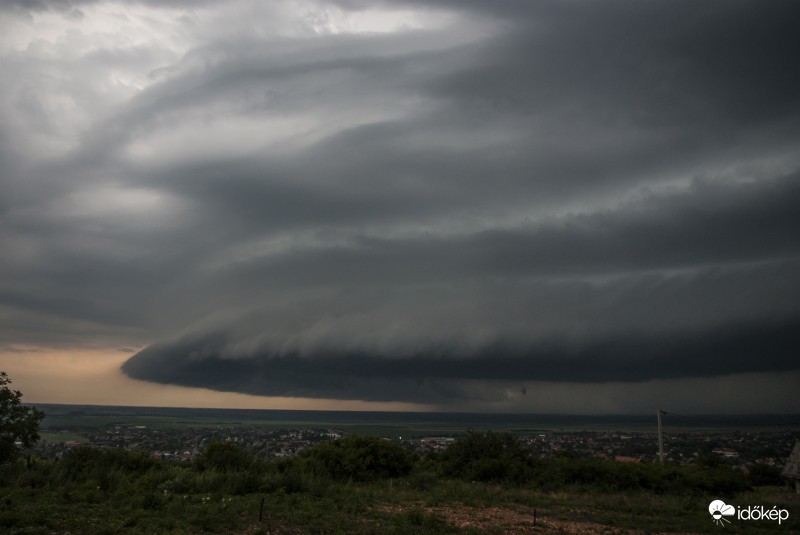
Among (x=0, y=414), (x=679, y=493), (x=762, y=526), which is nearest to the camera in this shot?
(x=762, y=526)

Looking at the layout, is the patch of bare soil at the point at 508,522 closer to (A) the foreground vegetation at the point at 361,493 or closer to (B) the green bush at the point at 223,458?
(A) the foreground vegetation at the point at 361,493

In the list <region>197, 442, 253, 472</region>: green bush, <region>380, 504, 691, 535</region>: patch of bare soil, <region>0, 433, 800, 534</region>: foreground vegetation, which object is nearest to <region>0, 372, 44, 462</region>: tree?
<region>0, 433, 800, 534</region>: foreground vegetation

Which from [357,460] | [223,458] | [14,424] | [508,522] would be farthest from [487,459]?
[14,424]

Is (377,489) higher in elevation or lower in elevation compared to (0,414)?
lower

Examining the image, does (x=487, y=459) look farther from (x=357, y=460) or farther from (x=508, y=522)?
(x=508, y=522)

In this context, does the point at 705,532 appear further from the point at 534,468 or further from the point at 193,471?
the point at 193,471

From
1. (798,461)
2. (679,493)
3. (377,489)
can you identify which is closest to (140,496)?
(377,489)

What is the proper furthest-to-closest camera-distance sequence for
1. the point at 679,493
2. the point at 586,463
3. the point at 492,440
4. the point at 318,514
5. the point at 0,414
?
the point at 492,440, the point at 586,463, the point at 679,493, the point at 0,414, the point at 318,514
